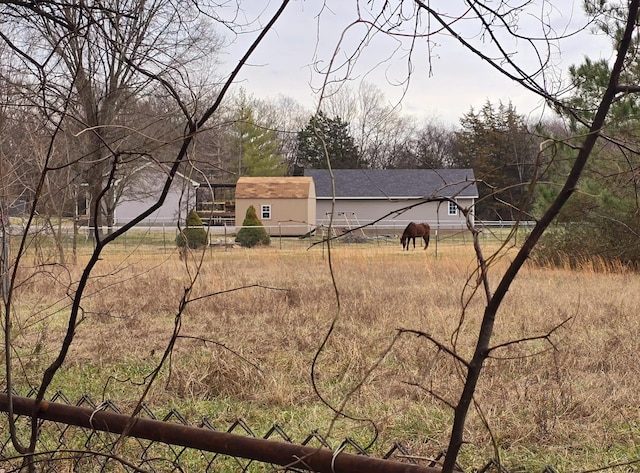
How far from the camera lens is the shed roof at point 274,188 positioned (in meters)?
36.5

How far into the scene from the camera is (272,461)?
1.44 metres

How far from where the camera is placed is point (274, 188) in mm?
36906

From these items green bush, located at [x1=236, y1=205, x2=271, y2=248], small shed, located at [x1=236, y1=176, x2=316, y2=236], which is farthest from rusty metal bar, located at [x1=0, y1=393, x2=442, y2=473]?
small shed, located at [x1=236, y1=176, x2=316, y2=236]

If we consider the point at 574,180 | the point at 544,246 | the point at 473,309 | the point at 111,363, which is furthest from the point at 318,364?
the point at 544,246

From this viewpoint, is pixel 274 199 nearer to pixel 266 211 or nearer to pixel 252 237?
pixel 266 211

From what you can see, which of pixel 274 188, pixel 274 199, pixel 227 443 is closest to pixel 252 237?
pixel 274 199

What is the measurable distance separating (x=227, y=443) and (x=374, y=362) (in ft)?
12.4

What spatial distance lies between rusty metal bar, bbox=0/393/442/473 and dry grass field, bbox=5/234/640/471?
95 mm

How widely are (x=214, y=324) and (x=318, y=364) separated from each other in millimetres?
2151

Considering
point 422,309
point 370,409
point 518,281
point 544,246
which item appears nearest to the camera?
point 370,409

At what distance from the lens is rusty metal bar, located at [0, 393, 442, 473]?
137 cm

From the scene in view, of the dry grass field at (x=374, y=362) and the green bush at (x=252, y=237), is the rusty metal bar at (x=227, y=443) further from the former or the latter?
the green bush at (x=252, y=237)

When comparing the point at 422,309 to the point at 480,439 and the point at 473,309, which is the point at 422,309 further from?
the point at 480,439

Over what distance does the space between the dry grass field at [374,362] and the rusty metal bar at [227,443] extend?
9cm
